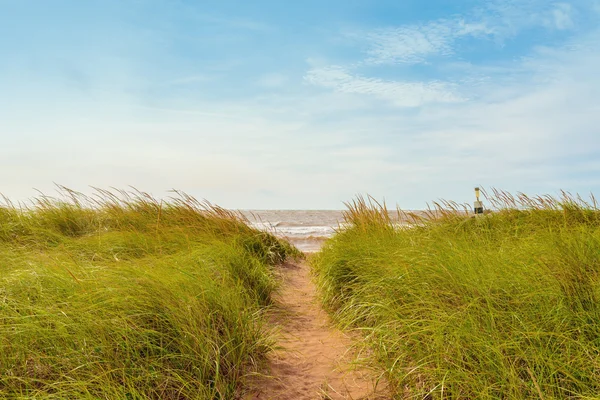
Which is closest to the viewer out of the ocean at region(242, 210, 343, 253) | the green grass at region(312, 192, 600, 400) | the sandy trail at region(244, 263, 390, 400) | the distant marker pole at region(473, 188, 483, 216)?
the green grass at region(312, 192, 600, 400)

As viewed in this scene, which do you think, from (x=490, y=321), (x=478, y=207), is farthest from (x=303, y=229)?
(x=490, y=321)

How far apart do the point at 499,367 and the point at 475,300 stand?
493mm

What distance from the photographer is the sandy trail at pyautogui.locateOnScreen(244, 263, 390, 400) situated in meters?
3.05

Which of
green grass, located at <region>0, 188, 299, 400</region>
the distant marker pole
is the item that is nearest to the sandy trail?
green grass, located at <region>0, 188, 299, 400</region>

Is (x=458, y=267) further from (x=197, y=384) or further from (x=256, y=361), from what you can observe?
(x=197, y=384)

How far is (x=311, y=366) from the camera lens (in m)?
3.54

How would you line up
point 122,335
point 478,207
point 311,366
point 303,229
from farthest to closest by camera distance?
point 303,229
point 478,207
point 311,366
point 122,335

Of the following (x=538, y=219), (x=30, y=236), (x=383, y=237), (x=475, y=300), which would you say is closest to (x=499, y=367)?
(x=475, y=300)

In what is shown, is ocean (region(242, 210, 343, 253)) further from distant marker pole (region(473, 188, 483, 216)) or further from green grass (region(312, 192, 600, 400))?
green grass (region(312, 192, 600, 400))

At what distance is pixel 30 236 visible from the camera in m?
7.15

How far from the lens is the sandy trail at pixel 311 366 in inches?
120

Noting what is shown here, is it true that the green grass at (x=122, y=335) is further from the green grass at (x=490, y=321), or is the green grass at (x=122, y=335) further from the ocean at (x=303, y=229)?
the ocean at (x=303, y=229)

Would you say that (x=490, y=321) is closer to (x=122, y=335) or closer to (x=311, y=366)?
(x=311, y=366)

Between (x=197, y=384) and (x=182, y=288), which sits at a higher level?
(x=182, y=288)
